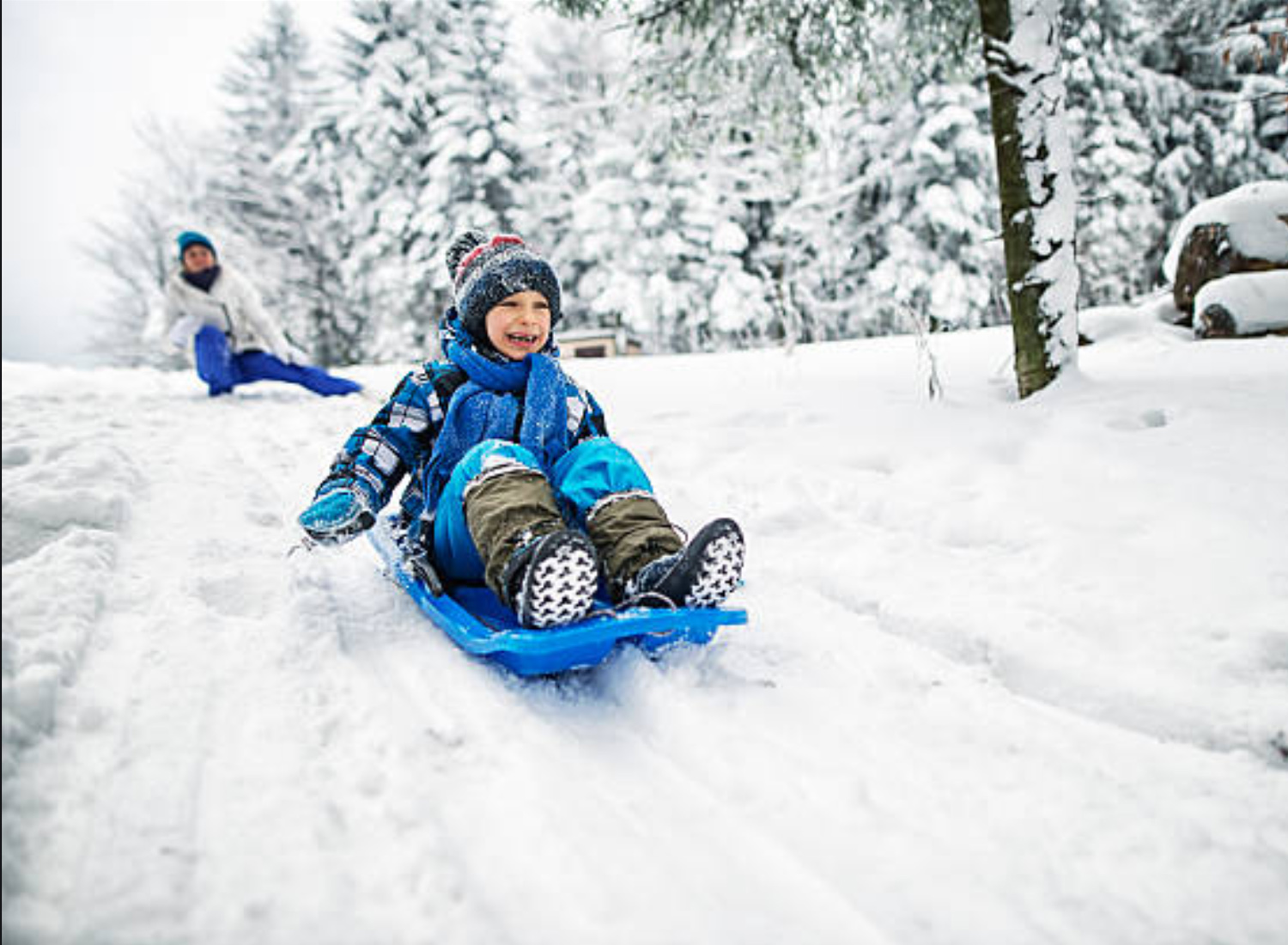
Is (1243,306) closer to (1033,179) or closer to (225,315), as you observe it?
(1033,179)

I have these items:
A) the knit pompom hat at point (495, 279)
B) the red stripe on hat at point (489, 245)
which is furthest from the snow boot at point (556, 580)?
the red stripe on hat at point (489, 245)

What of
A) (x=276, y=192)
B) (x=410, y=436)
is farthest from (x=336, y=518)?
(x=276, y=192)

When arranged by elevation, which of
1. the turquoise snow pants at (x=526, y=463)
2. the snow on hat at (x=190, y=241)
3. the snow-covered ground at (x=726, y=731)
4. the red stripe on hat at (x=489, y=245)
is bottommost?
the snow-covered ground at (x=726, y=731)

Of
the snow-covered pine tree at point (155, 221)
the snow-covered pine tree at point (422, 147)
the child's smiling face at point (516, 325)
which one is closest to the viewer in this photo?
the child's smiling face at point (516, 325)

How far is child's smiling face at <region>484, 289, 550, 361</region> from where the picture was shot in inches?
85.1

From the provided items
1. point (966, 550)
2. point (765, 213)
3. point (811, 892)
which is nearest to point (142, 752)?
point (811, 892)

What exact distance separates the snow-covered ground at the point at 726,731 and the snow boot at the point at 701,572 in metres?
0.17

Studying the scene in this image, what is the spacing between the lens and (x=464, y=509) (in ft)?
5.68

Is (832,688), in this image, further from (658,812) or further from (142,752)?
(142,752)

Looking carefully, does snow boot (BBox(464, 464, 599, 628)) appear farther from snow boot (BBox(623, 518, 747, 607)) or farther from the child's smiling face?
the child's smiling face

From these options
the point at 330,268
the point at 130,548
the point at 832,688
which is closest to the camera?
the point at 832,688

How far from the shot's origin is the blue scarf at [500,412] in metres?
2.05

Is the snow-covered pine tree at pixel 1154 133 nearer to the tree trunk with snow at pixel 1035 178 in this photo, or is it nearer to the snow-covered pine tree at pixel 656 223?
the snow-covered pine tree at pixel 656 223

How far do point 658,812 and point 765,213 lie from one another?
50.7 ft
